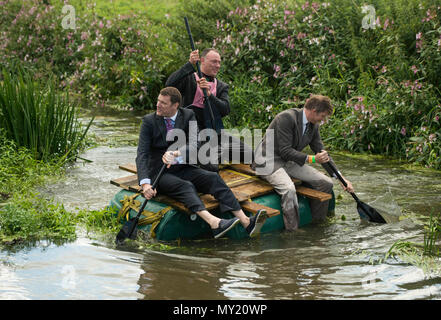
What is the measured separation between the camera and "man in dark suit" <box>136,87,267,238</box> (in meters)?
5.69

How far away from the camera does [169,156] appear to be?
5.79 metres

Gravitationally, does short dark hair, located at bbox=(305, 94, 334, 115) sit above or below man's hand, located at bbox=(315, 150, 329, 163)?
above

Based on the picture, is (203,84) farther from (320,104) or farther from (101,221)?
(101,221)

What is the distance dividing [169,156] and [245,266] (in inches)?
51.0

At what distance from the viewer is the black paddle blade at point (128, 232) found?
5.65m

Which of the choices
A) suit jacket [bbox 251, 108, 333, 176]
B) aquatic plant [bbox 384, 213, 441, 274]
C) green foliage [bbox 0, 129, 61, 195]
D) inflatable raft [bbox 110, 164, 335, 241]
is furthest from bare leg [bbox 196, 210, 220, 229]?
green foliage [bbox 0, 129, 61, 195]

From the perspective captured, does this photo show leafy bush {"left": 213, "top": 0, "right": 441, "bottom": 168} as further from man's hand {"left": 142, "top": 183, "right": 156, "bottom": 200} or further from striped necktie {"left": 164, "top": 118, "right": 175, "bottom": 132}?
man's hand {"left": 142, "top": 183, "right": 156, "bottom": 200}

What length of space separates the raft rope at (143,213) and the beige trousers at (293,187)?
1.25 meters

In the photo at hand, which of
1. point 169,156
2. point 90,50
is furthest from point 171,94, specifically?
point 90,50

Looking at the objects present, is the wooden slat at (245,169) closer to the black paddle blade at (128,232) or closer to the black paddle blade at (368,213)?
the black paddle blade at (368,213)

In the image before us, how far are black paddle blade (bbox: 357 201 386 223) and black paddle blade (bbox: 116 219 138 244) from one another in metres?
2.42

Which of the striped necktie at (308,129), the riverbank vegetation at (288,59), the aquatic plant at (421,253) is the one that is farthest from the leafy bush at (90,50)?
the aquatic plant at (421,253)

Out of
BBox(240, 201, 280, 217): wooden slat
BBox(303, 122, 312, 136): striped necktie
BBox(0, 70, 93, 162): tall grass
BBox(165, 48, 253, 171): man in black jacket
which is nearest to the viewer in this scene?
BBox(240, 201, 280, 217): wooden slat
